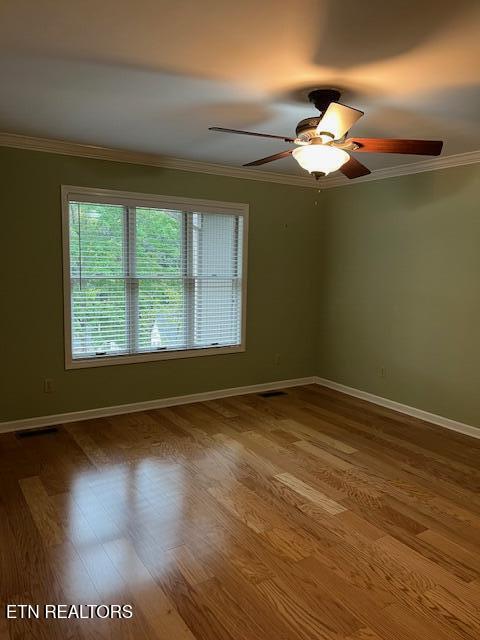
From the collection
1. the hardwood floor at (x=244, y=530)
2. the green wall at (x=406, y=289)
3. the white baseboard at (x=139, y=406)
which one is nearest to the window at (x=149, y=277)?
the white baseboard at (x=139, y=406)

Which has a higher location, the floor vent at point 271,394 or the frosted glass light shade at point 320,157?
the frosted glass light shade at point 320,157

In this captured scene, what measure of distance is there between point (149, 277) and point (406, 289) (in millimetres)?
2505

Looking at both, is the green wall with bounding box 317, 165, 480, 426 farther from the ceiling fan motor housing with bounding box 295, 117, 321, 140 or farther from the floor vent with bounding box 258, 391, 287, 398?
the ceiling fan motor housing with bounding box 295, 117, 321, 140

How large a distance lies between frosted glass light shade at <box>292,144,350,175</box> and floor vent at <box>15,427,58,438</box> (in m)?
2.98

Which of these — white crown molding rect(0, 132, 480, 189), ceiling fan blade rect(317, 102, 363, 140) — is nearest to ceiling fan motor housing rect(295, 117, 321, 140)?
ceiling fan blade rect(317, 102, 363, 140)

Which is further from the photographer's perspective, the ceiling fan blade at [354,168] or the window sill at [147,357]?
the window sill at [147,357]

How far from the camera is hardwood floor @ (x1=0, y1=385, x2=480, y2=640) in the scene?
194 cm

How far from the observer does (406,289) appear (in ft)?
15.1

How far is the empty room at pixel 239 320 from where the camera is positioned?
6.53 ft

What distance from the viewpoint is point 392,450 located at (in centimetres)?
371

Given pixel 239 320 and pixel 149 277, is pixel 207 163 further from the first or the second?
pixel 239 320

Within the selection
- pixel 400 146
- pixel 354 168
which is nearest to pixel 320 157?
pixel 400 146

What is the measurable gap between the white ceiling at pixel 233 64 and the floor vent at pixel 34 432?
241 cm

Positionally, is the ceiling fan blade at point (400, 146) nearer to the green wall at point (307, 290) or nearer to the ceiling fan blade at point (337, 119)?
the ceiling fan blade at point (337, 119)
